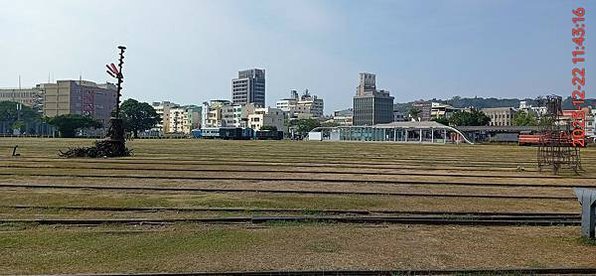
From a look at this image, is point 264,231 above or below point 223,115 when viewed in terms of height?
below

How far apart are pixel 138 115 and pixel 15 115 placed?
41.8 metres

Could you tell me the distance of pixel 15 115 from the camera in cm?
14075

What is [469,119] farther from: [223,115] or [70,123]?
[70,123]

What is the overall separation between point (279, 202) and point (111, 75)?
22.4 m

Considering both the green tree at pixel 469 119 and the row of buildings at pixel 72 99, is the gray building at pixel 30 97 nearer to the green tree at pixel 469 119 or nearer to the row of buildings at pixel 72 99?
the row of buildings at pixel 72 99

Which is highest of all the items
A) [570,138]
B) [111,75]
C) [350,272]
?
[111,75]

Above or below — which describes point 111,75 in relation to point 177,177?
above

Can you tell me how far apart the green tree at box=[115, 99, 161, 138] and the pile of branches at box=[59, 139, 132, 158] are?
92.3 meters

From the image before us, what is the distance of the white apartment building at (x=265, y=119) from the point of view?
558 feet

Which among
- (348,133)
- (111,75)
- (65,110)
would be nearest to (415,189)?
(111,75)

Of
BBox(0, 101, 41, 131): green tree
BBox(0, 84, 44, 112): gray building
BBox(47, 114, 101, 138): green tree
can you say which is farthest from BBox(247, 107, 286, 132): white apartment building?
BBox(0, 84, 44, 112): gray building

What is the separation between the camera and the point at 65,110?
510 feet

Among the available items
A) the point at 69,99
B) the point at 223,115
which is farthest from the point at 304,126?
the point at 69,99

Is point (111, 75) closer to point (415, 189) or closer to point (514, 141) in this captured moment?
point (415, 189)
